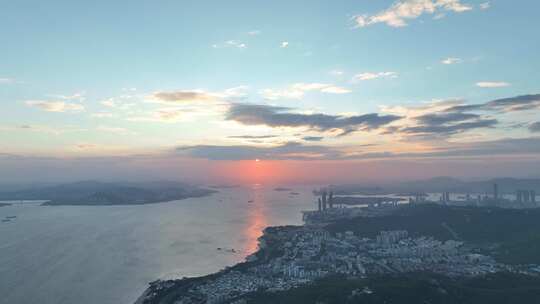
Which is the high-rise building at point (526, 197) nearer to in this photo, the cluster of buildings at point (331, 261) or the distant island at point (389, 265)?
the distant island at point (389, 265)

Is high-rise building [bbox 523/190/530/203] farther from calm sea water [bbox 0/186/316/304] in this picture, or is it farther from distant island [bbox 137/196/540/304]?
calm sea water [bbox 0/186/316/304]

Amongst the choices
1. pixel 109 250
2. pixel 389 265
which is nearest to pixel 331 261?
pixel 389 265

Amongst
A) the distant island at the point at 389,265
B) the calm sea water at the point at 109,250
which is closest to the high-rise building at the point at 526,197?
the distant island at the point at 389,265

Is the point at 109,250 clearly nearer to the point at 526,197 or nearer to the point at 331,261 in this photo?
the point at 331,261

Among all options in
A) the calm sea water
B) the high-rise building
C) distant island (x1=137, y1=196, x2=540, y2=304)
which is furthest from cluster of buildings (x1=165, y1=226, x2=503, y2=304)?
the high-rise building

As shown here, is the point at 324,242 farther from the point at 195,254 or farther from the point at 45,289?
the point at 45,289

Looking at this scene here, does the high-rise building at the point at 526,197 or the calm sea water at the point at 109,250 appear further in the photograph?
the high-rise building at the point at 526,197

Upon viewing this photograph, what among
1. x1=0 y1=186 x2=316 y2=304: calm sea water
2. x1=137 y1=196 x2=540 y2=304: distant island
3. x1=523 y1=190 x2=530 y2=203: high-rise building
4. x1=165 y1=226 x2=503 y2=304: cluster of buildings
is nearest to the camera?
x1=137 y1=196 x2=540 y2=304: distant island
